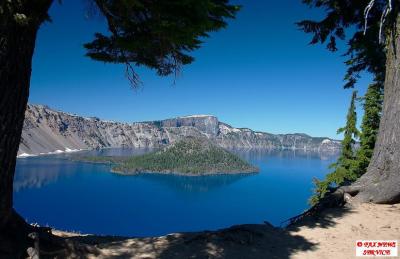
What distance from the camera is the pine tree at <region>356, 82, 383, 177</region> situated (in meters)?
27.4

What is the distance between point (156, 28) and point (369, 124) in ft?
87.5

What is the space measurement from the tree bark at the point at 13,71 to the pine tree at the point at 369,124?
2707cm

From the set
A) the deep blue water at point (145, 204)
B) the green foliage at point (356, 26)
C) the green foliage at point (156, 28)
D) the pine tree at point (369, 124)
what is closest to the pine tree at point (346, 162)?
the pine tree at point (369, 124)

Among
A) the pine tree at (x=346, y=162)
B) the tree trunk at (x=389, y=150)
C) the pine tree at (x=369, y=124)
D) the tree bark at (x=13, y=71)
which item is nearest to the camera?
the tree bark at (x=13, y=71)

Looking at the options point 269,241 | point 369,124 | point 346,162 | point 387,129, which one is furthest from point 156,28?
point 346,162

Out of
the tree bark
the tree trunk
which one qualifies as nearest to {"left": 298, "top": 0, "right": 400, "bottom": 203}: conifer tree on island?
the tree trunk

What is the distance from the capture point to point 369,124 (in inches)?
1106

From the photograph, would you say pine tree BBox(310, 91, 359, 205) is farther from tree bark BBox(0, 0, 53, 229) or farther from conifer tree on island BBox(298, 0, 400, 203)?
tree bark BBox(0, 0, 53, 229)

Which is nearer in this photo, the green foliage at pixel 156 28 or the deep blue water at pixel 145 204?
the green foliage at pixel 156 28

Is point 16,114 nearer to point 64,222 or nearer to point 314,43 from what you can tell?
point 314,43

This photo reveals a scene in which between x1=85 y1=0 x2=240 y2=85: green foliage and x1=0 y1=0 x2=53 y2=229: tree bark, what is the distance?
1.34 metres

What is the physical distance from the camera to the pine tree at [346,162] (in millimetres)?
29219

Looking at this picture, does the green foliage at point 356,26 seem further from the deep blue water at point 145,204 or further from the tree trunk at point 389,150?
the deep blue water at point 145,204

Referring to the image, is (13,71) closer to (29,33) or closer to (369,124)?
(29,33)
